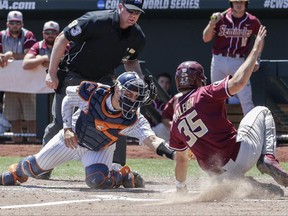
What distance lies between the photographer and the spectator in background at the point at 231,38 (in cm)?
1034

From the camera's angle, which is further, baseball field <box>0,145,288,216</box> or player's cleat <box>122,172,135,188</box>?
player's cleat <box>122,172,135,188</box>

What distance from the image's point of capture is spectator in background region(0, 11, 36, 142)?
11281 mm

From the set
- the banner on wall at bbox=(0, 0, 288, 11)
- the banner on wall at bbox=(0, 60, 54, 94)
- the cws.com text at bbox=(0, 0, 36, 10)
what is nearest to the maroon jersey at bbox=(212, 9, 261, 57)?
the banner on wall at bbox=(0, 0, 288, 11)

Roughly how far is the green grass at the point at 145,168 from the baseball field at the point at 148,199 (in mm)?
588

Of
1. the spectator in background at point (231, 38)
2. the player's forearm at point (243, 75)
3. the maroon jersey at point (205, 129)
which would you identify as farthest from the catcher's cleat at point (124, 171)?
the spectator in background at point (231, 38)

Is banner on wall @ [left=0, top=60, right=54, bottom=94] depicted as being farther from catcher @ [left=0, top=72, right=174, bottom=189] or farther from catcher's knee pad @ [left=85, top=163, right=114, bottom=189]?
catcher's knee pad @ [left=85, top=163, right=114, bottom=189]

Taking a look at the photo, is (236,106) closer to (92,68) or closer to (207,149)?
(92,68)

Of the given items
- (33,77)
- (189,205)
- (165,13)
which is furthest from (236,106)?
(189,205)

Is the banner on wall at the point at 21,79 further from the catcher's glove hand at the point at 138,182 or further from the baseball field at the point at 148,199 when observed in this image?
the catcher's glove hand at the point at 138,182

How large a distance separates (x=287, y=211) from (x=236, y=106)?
21.3 ft

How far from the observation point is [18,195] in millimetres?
6277

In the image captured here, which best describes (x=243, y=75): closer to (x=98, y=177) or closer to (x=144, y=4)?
(x=98, y=177)

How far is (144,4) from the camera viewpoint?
12.1 meters

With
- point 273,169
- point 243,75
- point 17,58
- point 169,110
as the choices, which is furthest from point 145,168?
point 243,75
